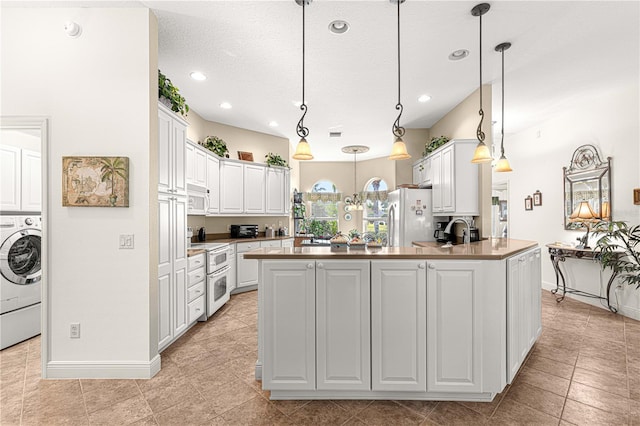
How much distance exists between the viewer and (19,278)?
2988mm

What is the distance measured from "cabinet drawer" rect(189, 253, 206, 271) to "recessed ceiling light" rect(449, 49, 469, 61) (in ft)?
11.5

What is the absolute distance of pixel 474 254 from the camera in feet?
→ 6.62

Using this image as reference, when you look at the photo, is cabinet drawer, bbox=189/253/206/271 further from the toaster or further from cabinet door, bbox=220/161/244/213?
the toaster

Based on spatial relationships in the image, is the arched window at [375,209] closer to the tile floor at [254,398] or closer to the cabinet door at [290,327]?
the tile floor at [254,398]

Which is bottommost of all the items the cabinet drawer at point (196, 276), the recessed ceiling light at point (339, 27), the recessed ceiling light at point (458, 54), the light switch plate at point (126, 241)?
the cabinet drawer at point (196, 276)

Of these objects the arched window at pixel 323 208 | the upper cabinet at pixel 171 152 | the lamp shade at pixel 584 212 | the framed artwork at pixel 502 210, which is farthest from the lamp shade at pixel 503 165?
the arched window at pixel 323 208

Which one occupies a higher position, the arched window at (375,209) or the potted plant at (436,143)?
the potted plant at (436,143)

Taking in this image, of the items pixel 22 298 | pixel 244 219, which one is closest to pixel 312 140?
pixel 244 219

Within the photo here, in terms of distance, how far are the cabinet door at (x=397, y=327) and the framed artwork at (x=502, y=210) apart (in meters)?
5.27

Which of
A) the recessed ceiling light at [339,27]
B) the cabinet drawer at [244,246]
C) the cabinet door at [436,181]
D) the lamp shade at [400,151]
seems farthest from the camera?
the cabinet drawer at [244,246]

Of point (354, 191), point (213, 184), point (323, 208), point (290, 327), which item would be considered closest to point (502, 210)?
point (354, 191)

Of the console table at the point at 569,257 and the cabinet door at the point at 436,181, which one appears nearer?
the console table at the point at 569,257

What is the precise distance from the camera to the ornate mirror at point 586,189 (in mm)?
4027

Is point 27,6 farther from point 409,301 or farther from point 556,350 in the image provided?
point 556,350
